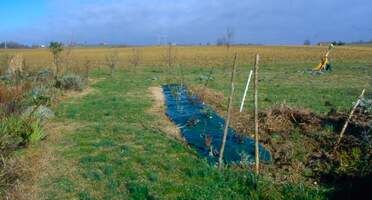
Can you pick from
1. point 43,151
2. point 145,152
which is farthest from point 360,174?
point 43,151

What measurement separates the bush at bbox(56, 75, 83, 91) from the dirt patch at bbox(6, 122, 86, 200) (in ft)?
29.8

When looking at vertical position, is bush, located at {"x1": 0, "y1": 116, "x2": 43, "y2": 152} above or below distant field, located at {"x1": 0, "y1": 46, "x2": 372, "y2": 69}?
above

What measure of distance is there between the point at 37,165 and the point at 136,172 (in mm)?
2009

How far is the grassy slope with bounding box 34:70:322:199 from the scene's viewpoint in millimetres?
7414

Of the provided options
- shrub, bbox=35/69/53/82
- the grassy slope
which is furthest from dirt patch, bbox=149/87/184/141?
shrub, bbox=35/69/53/82

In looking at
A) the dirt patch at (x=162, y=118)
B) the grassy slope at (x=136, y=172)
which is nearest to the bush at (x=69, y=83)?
the dirt patch at (x=162, y=118)

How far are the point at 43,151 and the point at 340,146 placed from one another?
6.20 metres

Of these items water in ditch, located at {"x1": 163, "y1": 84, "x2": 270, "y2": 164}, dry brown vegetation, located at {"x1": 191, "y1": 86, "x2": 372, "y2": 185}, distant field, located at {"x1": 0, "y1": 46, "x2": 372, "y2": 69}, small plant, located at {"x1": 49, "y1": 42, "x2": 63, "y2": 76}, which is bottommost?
distant field, located at {"x1": 0, "y1": 46, "x2": 372, "y2": 69}

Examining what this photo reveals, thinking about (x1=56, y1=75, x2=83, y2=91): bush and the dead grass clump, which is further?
(x1=56, y1=75, x2=83, y2=91): bush

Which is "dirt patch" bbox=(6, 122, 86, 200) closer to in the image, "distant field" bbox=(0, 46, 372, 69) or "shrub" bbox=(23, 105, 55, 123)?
"shrub" bbox=(23, 105, 55, 123)

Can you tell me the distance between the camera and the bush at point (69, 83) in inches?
851

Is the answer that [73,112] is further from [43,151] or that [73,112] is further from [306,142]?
[306,142]

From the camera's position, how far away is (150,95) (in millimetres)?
20156

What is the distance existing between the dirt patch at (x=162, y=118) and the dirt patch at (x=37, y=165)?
250 centimetres
